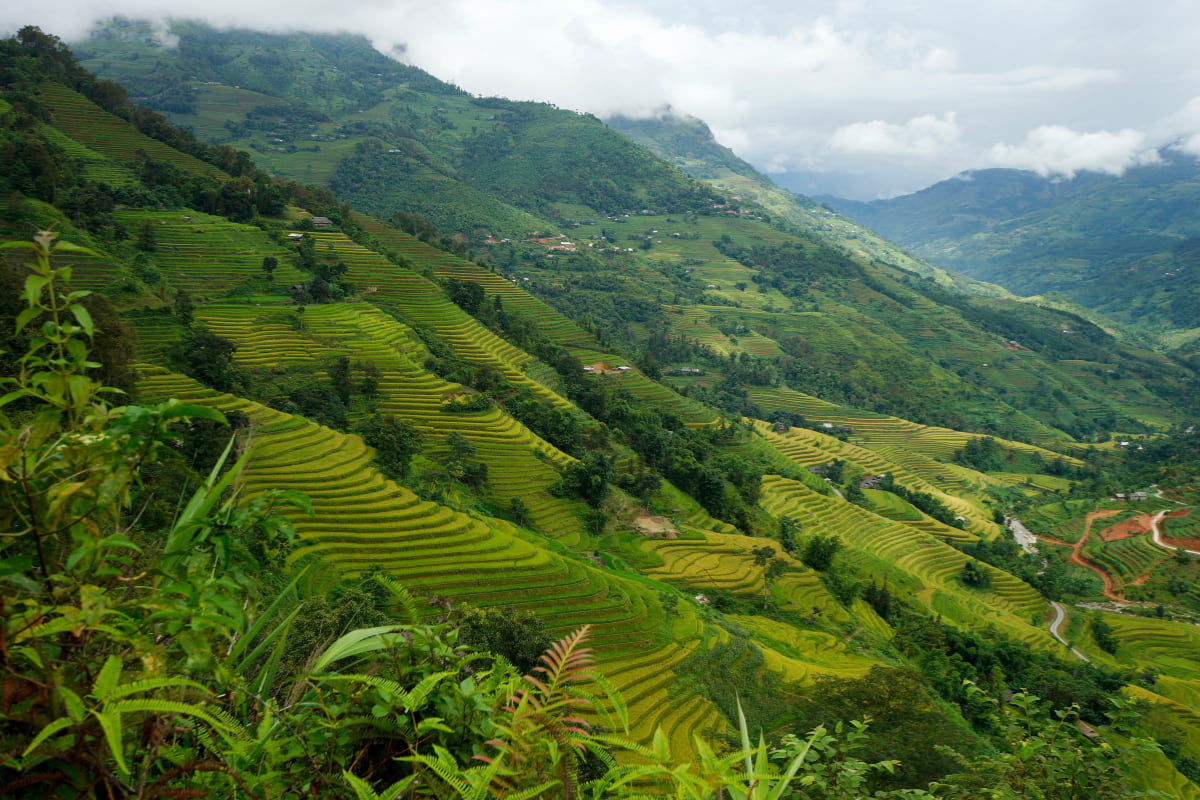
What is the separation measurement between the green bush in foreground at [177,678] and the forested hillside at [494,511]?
1 cm

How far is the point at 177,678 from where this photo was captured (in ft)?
4.00

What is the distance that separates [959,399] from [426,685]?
101422 millimetres

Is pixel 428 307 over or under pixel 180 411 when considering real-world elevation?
under

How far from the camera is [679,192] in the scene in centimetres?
14100

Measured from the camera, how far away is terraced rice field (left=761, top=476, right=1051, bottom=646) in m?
38.9

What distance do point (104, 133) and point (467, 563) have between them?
5004 centimetres

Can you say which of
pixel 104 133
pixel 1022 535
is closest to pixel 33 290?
pixel 104 133

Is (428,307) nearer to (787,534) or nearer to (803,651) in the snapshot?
(787,534)

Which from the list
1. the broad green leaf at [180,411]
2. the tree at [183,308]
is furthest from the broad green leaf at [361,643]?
the tree at [183,308]

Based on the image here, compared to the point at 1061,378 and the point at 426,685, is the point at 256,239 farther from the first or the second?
the point at 1061,378

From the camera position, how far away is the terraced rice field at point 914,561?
38.9 metres

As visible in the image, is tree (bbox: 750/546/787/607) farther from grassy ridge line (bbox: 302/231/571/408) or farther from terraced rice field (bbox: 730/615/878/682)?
grassy ridge line (bbox: 302/231/571/408)

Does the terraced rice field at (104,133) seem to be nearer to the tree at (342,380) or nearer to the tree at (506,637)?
the tree at (342,380)

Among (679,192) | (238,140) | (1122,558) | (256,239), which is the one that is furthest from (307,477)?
(679,192)
